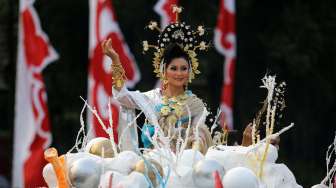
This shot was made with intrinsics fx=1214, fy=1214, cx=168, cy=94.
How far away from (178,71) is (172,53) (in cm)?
13

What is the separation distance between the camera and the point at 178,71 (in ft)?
26.0

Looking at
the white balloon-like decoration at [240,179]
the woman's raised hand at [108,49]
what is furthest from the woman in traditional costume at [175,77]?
the white balloon-like decoration at [240,179]

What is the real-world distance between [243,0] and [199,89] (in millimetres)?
1942

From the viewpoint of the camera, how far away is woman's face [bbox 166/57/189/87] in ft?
26.0

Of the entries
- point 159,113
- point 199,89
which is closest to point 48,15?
point 199,89

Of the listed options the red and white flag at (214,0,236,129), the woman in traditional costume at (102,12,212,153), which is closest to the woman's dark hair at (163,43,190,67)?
the woman in traditional costume at (102,12,212,153)

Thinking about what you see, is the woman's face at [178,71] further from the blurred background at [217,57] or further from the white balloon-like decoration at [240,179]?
the blurred background at [217,57]

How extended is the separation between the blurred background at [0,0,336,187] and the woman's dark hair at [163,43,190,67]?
43.5 ft

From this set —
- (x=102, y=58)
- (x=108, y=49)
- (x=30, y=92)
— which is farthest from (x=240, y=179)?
(x=30, y=92)

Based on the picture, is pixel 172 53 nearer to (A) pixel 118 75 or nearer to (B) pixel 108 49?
(A) pixel 118 75

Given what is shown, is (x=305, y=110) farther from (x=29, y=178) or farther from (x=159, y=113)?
(x=159, y=113)

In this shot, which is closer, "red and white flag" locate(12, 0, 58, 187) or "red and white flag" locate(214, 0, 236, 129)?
"red and white flag" locate(12, 0, 58, 187)

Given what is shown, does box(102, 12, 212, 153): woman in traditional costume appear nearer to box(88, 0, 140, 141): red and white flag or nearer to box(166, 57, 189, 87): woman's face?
box(166, 57, 189, 87): woman's face

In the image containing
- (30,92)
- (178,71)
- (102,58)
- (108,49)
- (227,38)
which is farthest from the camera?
(227,38)
